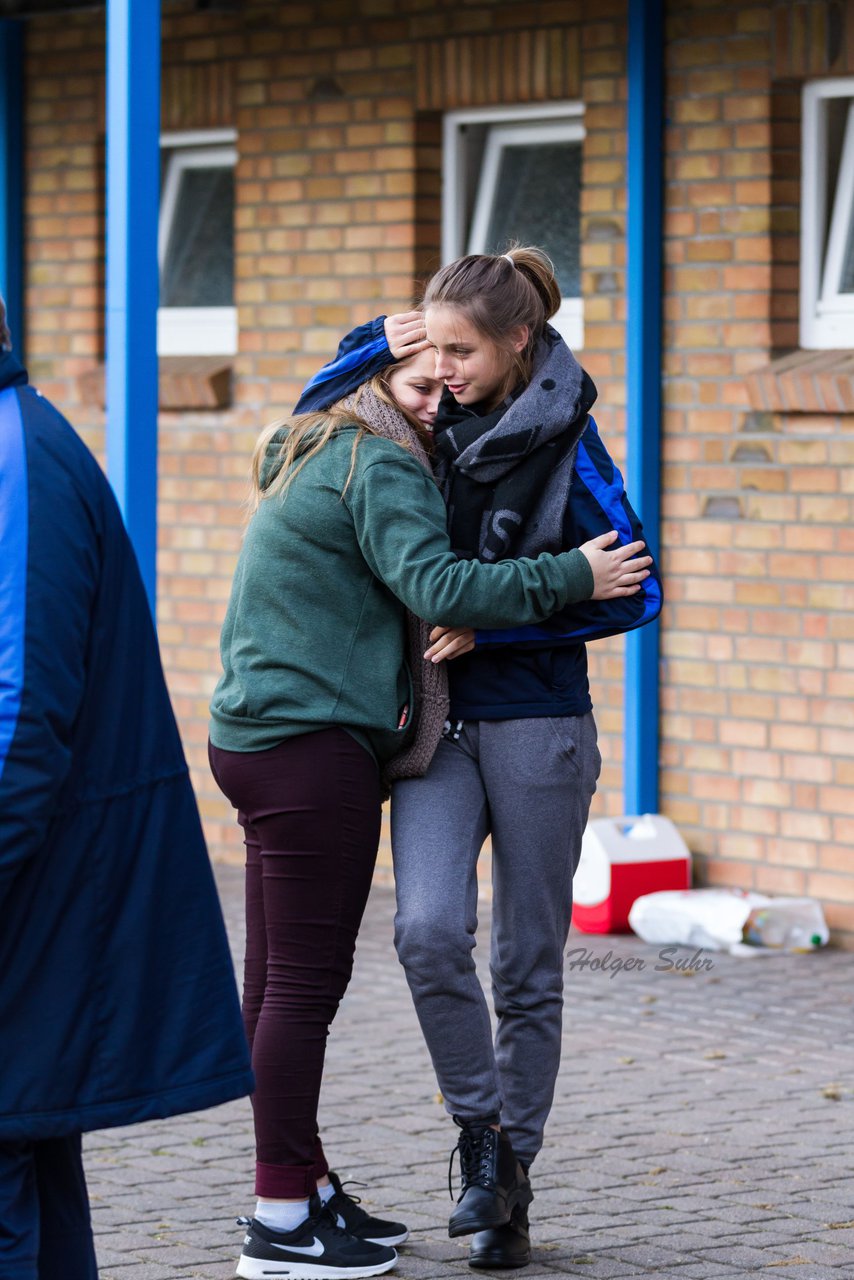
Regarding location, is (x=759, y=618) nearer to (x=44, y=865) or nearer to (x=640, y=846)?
(x=640, y=846)

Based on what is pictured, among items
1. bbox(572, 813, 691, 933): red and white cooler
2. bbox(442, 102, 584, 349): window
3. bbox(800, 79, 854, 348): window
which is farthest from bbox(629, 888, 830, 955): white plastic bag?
bbox(442, 102, 584, 349): window

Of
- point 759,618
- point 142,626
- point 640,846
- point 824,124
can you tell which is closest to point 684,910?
point 640,846

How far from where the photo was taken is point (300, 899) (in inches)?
154

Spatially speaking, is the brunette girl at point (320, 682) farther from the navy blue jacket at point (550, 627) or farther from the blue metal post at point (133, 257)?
the blue metal post at point (133, 257)

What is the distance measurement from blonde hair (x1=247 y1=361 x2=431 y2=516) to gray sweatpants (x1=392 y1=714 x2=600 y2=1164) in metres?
0.53

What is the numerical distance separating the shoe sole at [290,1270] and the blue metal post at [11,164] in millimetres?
6100

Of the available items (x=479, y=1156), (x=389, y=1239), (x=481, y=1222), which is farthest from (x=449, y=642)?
(x=389, y=1239)

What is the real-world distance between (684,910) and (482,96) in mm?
2906

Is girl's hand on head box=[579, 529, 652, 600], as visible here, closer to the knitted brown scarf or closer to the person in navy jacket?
the knitted brown scarf

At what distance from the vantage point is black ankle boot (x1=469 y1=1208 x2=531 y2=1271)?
4.01 meters

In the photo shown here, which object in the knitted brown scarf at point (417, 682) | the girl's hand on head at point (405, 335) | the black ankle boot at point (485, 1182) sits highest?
the girl's hand on head at point (405, 335)

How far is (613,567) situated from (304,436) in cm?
58

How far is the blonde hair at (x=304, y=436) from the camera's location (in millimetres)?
3932

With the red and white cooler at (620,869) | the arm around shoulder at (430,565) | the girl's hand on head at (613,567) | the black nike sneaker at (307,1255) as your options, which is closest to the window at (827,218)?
the red and white cooler at (620,869)
